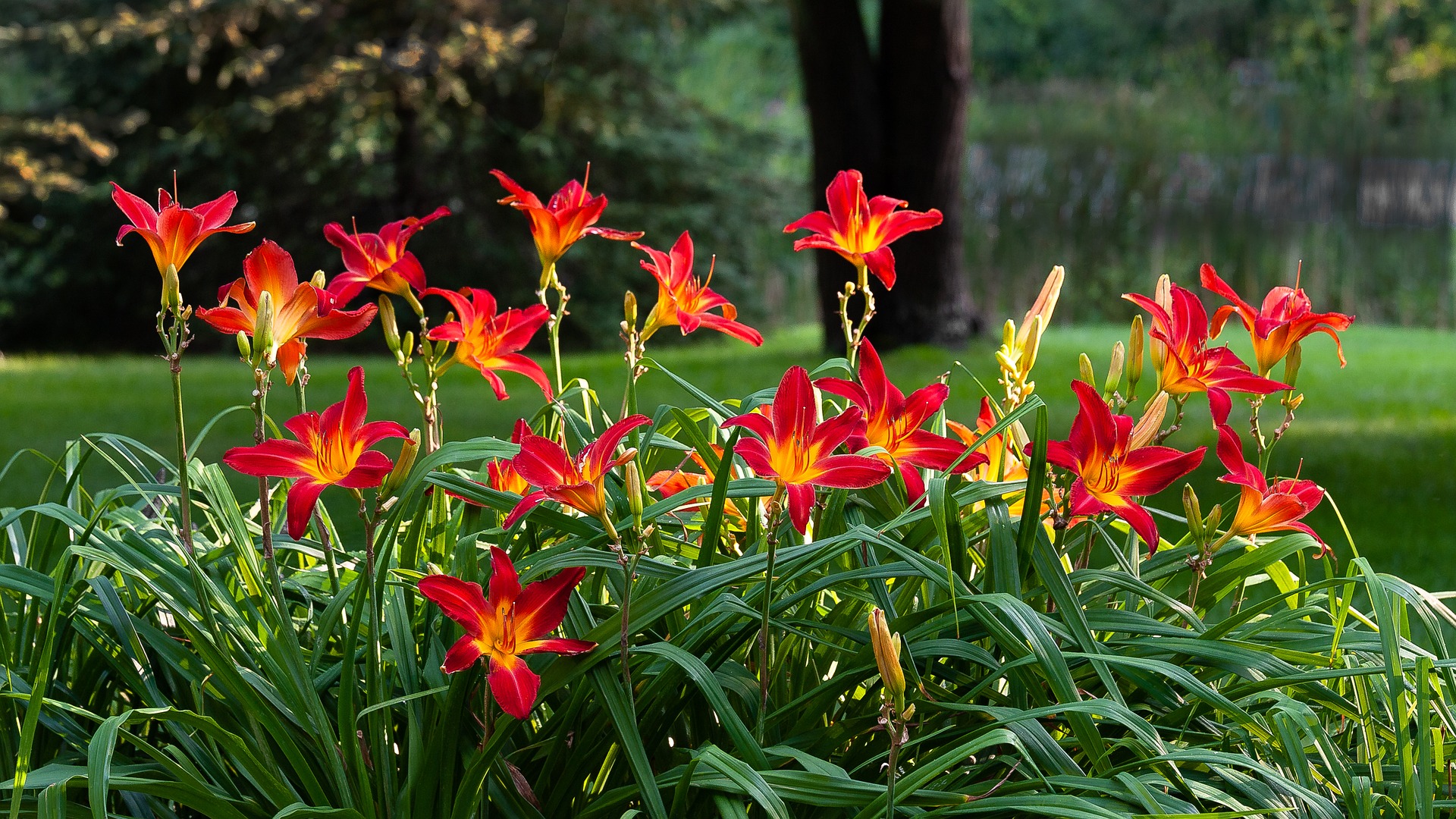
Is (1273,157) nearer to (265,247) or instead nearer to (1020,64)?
(1020,64)

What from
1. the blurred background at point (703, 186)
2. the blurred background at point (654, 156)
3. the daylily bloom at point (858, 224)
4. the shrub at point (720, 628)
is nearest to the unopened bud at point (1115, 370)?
the shrub at point (720, 628)

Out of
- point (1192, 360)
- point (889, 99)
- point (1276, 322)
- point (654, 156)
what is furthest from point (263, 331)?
point (654, 156)

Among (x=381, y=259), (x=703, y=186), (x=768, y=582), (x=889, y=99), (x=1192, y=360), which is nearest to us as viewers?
(x=768, y=582)

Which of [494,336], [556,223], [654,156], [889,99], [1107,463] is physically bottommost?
[1107,463]

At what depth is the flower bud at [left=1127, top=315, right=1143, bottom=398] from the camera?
1.14 metres

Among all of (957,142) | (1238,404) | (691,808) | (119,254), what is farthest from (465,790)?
(119,254)

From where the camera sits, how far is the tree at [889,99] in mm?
6273

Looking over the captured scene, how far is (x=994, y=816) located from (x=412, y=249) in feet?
28.8

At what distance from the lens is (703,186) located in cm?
969

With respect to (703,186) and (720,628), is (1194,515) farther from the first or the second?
(703,186)

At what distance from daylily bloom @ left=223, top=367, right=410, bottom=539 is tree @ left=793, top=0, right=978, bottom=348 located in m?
5.23

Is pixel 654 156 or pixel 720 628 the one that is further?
pixel 654 156

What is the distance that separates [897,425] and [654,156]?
8.62 m

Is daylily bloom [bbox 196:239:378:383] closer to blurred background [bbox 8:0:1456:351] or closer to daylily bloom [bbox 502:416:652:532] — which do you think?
daylily bloom [bbox 502:416:652:532]
